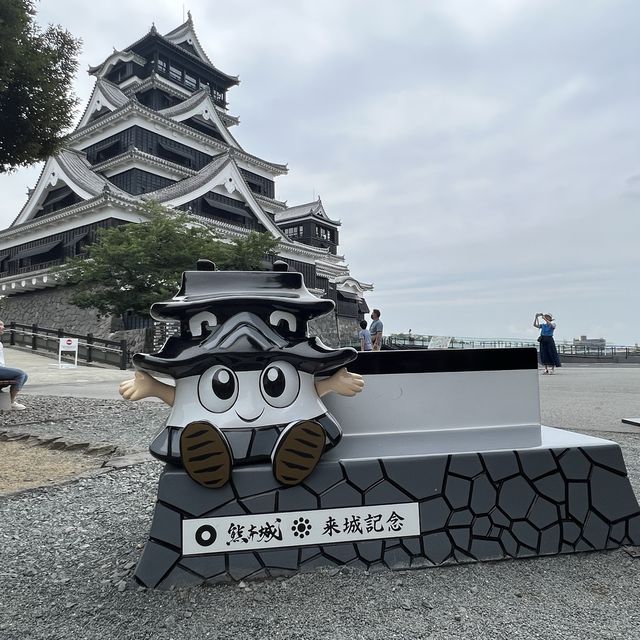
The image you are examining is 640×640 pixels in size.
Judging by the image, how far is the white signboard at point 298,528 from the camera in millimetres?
1932

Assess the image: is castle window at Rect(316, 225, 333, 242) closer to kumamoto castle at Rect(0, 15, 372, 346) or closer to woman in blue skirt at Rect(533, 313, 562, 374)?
kumamoto castle at Rect(0, 15, 372, 346)

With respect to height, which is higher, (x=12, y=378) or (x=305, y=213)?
(x=305, y=213)

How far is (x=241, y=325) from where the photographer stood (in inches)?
80.5

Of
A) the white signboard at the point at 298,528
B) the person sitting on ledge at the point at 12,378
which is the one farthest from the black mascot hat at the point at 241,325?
the person sitting on ledge at the point at 12,378

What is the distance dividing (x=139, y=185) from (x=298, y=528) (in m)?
24.4

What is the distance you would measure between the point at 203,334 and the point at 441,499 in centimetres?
118

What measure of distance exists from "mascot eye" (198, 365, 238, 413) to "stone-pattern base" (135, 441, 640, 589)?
0.85ft

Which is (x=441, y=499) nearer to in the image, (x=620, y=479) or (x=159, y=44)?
(x=620, y=479)

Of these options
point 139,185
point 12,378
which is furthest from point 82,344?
point 12,378

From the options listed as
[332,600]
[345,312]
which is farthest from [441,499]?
[345,312]

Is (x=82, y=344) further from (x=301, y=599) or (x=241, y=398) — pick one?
(x=301, y=599)

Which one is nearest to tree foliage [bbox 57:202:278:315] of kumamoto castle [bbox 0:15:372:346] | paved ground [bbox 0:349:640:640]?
kumamoto castle [bbox 0:15:372:346]

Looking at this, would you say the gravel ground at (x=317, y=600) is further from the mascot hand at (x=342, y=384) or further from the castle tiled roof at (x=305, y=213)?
the castle tiled roof at (x=305, y=213)

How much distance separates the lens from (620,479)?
2230 millimetres
